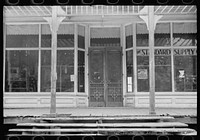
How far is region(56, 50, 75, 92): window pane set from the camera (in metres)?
10.7

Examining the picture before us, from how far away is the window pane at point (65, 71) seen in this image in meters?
10.7

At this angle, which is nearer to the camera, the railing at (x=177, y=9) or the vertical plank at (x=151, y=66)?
the vertical plank at (x=151, y=66)

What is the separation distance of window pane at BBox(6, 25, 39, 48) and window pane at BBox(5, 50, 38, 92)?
37cm

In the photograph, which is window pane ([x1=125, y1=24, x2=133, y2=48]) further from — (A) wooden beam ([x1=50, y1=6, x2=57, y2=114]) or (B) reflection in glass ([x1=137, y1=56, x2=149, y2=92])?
(A) wooden beam ([x1=50, y1=6, x2=57, y2=114])

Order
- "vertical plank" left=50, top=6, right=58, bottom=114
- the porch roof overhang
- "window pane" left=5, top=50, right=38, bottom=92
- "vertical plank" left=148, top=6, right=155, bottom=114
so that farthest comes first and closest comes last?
"window pane" left=5, top=50, right=38, bottom=92
the porch roof overhang
"vertical plank" left=50, top=6, right=58, bottom=114
"vertical plank" left=148, top=6, right=155, bottom=114

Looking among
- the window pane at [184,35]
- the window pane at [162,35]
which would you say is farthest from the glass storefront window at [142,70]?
the window pane at [184,35]

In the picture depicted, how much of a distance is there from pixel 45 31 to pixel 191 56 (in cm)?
651

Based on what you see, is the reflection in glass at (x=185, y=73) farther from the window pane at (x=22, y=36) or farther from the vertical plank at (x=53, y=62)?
the window pane at (x=22, y=36)

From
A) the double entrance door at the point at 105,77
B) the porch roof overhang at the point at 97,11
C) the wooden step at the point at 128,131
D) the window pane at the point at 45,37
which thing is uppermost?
the porch roof overhang at the point at 97,11

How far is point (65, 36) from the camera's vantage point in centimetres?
1093

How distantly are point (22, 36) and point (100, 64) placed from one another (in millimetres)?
3699

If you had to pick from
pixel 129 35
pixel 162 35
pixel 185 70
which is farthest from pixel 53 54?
pixel 185 70

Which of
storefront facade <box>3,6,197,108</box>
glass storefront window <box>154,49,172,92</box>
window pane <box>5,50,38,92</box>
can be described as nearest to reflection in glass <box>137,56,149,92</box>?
storefront facade <box>3,6,197,108</box>

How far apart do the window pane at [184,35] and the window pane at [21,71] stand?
621cm
